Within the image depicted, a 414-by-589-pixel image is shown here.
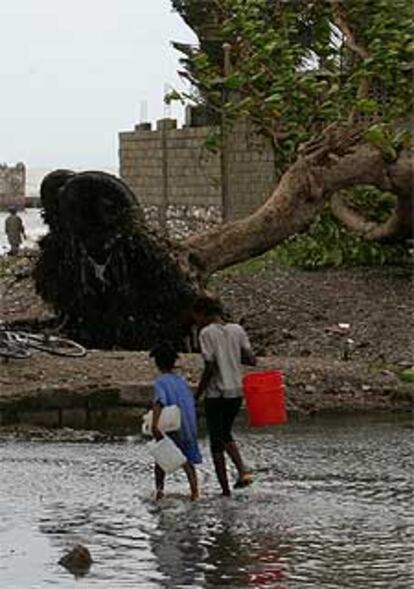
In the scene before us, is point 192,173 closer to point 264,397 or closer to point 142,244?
point 142,244

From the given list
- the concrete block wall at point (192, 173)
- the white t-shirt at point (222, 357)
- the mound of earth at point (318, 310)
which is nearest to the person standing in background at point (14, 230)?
the concrete block wall at point (192, 173)

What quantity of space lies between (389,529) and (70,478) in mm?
3413

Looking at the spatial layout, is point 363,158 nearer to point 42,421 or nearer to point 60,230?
point 60,230

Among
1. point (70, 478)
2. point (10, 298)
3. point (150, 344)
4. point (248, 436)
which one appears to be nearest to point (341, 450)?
point (248, 436)

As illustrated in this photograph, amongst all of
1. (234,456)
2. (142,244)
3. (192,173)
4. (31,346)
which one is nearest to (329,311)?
(142,244)

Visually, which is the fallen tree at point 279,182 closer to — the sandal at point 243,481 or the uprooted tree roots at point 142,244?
the uprooted tree roots at point 142,244

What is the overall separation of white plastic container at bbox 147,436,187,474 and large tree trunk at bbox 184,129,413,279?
955 centimetres

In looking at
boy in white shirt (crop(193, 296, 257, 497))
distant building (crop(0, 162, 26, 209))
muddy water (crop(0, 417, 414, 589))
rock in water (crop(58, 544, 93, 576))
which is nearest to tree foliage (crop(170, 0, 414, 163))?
muddy water (crop(0, 417, 414, 589))

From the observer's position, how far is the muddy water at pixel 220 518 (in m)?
8.91

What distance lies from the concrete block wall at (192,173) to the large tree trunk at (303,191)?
367 inches

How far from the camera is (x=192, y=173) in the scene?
3916 cm

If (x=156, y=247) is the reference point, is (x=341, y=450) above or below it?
below

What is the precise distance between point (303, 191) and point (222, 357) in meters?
10.3

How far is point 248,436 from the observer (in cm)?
1567
